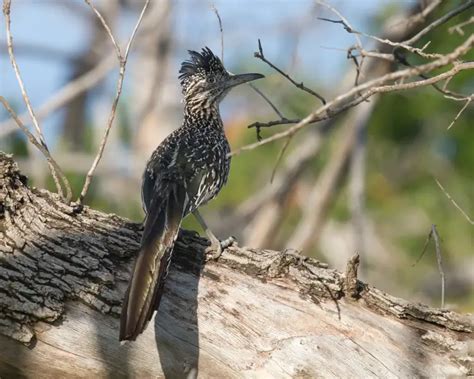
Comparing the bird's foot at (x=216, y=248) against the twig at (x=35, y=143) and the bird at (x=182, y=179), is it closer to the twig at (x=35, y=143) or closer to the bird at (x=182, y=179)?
the bird at (x=182, y=179)

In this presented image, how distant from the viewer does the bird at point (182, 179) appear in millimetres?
4035

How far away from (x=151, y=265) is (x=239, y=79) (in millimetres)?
2835

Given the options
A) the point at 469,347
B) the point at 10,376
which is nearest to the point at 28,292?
the point at 10,376

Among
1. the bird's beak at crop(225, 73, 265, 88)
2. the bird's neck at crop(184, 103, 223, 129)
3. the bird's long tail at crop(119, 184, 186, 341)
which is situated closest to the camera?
the bird's long tail at crop(119, 184, 186, 341)

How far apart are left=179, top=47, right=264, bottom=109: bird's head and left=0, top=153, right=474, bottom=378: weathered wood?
2.44m

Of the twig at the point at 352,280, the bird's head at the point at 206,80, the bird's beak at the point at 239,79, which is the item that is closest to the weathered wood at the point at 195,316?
the twig at the point at 352,280

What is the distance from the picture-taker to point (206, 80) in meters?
6.88

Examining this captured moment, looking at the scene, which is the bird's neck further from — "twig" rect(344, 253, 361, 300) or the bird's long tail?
"twig" rect(344, 253, 361, 300)

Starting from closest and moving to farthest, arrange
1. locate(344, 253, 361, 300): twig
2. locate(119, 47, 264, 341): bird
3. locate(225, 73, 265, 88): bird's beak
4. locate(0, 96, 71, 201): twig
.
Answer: locate(119, 47, 264, 341): bird, locate(344, 253, 361, 300): twig, locate(0, 96, 71, 201): twig, locate(225, 73, 265, 88): bird's beak

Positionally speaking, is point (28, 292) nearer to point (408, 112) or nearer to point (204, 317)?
point (204, 317)

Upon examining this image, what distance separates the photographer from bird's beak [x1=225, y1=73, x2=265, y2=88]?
6527 mm

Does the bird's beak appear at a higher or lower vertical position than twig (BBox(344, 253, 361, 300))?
higher

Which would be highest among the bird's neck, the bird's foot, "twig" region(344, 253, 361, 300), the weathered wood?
the bird's neck

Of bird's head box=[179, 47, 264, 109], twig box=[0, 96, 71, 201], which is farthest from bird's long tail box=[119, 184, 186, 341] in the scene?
bird's head box=[179, 47, 264, 109]
